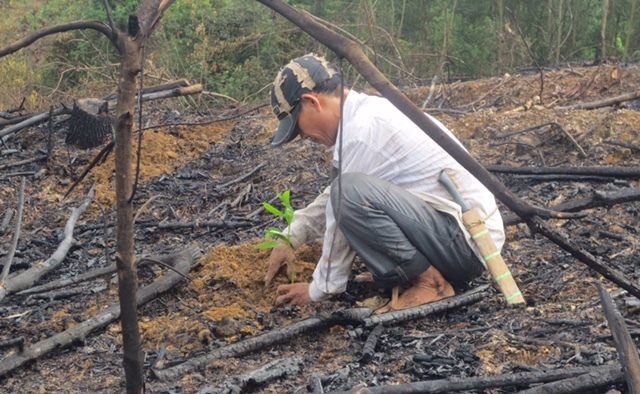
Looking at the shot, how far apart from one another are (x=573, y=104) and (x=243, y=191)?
3295 millimetres

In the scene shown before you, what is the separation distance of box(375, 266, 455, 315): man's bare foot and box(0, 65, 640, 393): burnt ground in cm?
13

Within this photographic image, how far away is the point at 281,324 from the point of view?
4.06 meters

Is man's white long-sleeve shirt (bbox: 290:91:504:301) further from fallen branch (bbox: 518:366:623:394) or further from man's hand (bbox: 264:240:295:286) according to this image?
fallen branch (bbox: 518:366:623:394)

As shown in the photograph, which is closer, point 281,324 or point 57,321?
point 281,324

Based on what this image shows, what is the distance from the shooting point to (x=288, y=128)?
13.4 feet

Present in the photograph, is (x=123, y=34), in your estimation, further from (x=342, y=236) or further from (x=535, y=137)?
(x=535, y=137)

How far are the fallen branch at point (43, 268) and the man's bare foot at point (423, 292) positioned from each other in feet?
6.10

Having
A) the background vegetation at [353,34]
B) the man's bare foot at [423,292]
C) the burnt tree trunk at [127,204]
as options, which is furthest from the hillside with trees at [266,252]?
the background vegetation at [353,34]

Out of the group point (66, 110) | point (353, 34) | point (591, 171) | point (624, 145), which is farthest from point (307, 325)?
point (353, 34)

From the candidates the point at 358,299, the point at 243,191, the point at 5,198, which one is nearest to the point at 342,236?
the point at 358,299

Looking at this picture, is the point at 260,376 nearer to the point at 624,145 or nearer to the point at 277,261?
the point at 277,261

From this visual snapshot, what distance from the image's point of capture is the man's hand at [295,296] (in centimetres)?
423

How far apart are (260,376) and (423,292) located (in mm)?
1165

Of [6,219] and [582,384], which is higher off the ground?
[582,384]
